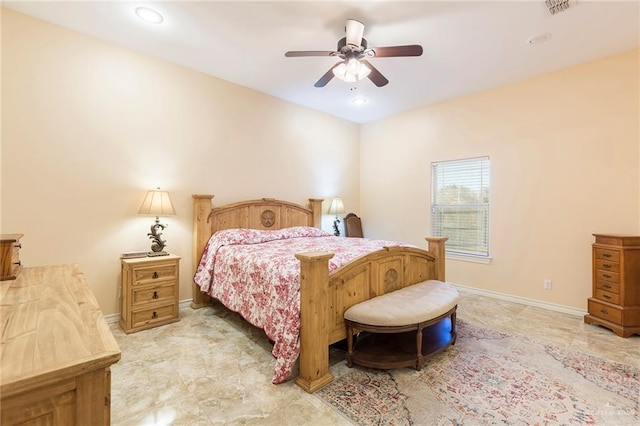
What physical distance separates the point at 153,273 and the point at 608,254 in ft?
15.7

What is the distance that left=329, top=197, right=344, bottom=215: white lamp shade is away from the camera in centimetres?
519

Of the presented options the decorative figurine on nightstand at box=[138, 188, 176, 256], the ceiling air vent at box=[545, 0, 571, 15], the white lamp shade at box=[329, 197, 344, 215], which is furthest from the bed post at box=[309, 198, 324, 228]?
the ceiling air vent at box=[545, 0, 571, 15]

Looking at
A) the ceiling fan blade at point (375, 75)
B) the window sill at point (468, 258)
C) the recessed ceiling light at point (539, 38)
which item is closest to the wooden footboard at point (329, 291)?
the ceiling fan blade at point (375, 75)

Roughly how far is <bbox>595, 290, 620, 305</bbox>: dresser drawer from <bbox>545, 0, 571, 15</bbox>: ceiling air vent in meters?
2.79

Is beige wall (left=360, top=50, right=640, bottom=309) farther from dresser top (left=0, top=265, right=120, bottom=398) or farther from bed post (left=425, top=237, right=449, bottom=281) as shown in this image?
dresser top (left=0, top=265, right=120, bottom=398)

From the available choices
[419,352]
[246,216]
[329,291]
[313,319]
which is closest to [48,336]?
[313,319]

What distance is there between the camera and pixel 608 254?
3.06 meters

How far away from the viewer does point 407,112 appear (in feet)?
17.0

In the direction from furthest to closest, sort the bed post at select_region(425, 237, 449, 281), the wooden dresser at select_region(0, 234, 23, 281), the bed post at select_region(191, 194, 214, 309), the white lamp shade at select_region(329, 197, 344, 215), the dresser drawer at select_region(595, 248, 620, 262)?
the white lamp shade at select_region(329, 197, 344, 215), the bed post at select_region(191, 194, 214, 309), the bed post at select_region(425, 237, 449, 281), the dresser drawer at select_region(595, 248, 620, 262), the wooden dresser at select_region(0, 234, 23, 281)

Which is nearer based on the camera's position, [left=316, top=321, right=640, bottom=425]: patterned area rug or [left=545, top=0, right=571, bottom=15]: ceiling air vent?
[left=316, top=321, right=640, bottom=425]: patterned area rug

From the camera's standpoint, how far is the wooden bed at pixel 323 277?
2023 mm

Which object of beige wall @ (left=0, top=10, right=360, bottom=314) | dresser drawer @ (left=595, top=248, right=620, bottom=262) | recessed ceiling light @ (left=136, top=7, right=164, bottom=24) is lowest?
dresser drawer @ (left=595, top=248, right=620, bottom=262)

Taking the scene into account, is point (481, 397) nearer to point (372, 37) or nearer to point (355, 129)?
point (372, 37)

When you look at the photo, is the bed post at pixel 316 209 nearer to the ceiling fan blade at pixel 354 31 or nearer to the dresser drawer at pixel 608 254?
the ceiling fan blade at pixel 354 31
